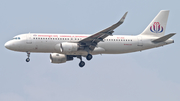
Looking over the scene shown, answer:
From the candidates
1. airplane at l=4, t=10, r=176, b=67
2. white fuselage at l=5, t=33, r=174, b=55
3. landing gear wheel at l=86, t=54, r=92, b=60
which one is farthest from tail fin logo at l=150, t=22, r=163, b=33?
landing gear wheel at l=86, t=54, r=92, b=60

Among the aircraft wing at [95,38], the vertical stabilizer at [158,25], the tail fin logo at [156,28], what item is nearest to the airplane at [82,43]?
the aircraft wing at [95,38]

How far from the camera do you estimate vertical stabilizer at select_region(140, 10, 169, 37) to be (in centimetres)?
7512

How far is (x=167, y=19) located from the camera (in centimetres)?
7675

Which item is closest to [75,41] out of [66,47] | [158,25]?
[66,47]

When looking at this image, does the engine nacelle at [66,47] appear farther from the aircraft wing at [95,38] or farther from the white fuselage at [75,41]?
the aircraft wing at [95,38]

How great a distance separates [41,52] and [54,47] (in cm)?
233

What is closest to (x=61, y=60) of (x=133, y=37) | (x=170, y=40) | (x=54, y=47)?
(x=54, y=47)

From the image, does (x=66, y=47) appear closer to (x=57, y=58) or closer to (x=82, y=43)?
(x=82, y=43)

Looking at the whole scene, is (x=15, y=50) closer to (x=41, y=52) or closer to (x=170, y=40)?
(x=41, y=52)

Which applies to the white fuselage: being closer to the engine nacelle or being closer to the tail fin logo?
the engine nacelle

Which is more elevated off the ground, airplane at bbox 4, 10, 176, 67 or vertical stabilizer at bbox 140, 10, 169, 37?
vertical stabilizer at bbox 140, 10, 169, 37

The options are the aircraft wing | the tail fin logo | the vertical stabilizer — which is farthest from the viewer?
the tail fin logo

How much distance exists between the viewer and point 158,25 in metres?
76.2

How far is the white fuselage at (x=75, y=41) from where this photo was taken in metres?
67.7
